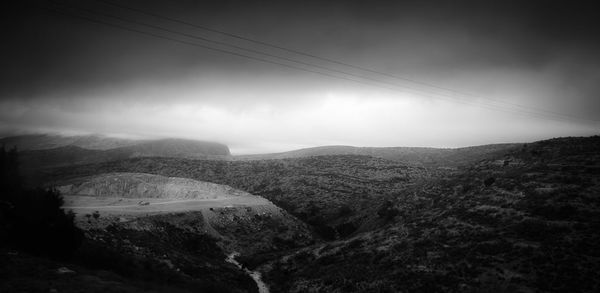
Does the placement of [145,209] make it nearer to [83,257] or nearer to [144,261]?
[144,261]

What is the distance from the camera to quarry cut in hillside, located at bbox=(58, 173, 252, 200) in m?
67.6

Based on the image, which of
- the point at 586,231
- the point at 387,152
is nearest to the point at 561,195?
the point at 586,231

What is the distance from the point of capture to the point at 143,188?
6925cm

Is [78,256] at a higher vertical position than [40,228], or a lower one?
lower

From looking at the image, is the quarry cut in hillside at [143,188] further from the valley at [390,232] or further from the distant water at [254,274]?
the distant water at [254,274]

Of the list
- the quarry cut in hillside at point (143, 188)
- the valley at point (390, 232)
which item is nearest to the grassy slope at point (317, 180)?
the valley at point (390, 232)

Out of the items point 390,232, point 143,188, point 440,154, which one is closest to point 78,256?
point 390,232

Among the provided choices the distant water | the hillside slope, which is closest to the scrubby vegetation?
the distant water

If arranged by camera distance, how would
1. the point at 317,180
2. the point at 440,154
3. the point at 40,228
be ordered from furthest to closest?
the point at 440,154
the point at 317,180
the point at 40,228

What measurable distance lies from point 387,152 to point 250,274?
5556 inches

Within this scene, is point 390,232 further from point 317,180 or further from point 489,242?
point 317,180

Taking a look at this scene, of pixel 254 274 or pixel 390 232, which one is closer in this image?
pixel 254 274

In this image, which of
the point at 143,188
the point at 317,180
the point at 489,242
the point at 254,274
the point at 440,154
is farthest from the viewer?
the point at 440,154

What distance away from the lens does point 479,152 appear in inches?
5079
